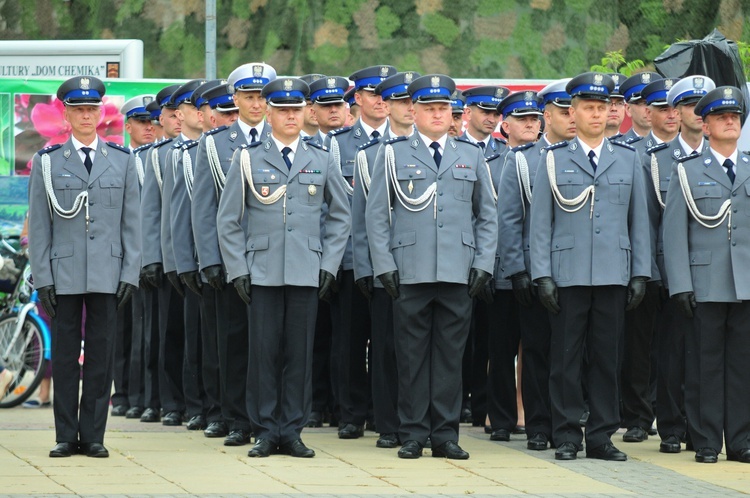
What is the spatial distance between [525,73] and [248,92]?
1219cm

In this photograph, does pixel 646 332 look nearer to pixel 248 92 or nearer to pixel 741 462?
pixel 741 462

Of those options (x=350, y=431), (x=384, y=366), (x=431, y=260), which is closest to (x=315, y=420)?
(x=350, y=431)

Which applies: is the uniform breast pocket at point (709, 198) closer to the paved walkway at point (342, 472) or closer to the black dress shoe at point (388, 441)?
the paved walkway at point (342, 472)

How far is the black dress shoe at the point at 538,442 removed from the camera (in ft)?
33.7

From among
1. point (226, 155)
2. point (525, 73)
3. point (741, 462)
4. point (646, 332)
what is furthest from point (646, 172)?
point (525, 73)

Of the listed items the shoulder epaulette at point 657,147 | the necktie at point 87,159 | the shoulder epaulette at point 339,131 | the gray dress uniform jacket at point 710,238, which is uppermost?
the shoulder epaulette at point 339,131

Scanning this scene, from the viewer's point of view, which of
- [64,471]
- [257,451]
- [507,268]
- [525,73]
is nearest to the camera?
[64,471]

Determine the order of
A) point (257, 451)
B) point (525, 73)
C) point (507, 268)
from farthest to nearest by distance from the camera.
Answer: point (525, 73), point (507, 268), point (257, 451)

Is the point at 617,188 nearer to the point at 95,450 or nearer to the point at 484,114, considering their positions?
the point at 484,114

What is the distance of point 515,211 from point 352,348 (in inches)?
58.9

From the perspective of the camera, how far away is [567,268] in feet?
32.1

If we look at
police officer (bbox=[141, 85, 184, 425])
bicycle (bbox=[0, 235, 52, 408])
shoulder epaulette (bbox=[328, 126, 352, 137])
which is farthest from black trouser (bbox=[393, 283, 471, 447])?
bicycle (bbox=[0, 235, 52, 408])

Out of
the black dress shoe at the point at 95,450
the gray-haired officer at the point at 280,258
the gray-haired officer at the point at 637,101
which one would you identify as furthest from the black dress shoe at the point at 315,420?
the gray-haired officer at the point at 637,101

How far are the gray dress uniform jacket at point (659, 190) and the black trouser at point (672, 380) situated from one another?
0.27m
